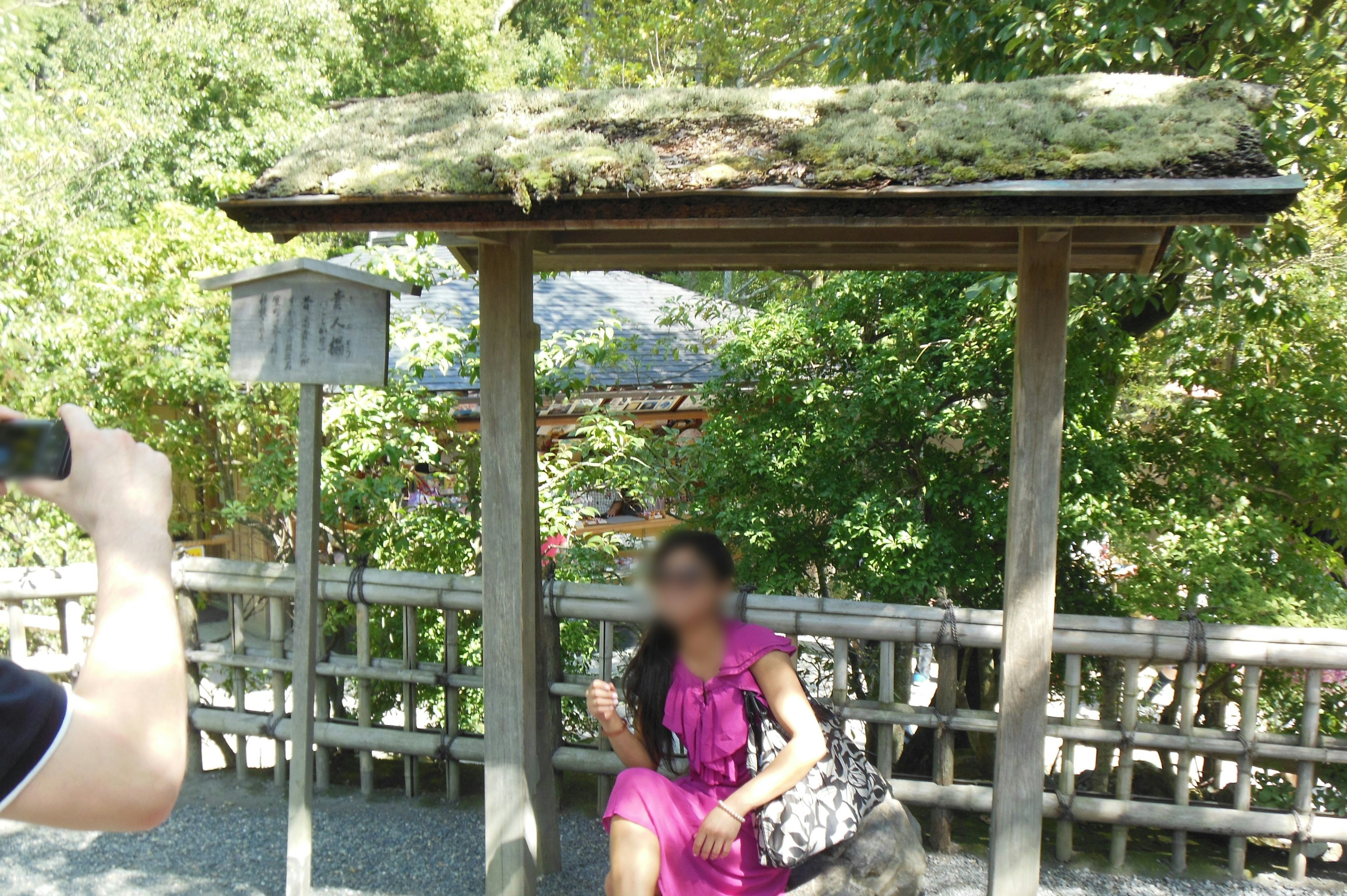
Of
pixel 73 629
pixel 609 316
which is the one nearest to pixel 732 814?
pixel 73 629

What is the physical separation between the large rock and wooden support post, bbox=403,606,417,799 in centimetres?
210

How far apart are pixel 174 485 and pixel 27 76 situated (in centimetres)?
1336

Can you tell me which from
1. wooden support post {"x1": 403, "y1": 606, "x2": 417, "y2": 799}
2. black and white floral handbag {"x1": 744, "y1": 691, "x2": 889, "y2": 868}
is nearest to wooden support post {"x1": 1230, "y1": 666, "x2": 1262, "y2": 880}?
black and white floral handbag {"x1": 744, "y1": 691, "x2": 889, "y2": 868}

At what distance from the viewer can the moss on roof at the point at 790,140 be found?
2.32 m

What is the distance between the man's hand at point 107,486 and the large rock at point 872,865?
220 cm

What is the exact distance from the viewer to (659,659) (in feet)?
9.64

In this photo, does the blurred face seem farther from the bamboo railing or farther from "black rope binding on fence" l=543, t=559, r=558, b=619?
"black rope binding on fence" l=543, t=559, r=558, b=619

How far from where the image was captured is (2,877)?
12.2 ft

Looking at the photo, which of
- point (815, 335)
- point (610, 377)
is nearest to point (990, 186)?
point (815, 335)

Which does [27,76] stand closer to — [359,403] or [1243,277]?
[359,403]

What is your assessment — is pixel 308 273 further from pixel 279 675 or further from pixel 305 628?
pixel 279 675

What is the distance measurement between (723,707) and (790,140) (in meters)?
1.64

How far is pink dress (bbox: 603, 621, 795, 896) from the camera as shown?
8.82 feet

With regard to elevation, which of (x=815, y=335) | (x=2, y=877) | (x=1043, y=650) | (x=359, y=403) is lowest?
(x=2, y=877)
